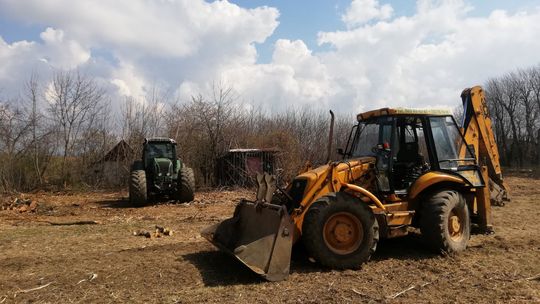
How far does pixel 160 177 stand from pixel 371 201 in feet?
34.2

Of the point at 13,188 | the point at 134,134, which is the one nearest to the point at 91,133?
the point at 134,134

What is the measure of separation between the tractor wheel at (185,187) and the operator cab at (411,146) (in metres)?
8.61

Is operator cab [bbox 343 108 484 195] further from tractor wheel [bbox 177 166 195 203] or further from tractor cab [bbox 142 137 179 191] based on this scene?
tractor cab [bbox 142 137 179 191]

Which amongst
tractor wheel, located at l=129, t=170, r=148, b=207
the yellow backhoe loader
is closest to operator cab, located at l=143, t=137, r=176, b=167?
tractor wheel, located at l=129, t=170, r=148, b=207

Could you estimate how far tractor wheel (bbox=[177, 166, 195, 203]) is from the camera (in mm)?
15445

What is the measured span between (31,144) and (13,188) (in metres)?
2.31

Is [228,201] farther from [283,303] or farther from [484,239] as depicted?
[283,303]

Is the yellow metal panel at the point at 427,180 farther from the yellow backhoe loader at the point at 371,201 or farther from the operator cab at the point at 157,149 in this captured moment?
the operator cab at the point at 157,149

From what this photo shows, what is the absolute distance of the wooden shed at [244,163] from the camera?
Result: 21.0 meters

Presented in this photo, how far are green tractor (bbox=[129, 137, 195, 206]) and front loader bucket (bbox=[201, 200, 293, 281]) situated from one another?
327 inches

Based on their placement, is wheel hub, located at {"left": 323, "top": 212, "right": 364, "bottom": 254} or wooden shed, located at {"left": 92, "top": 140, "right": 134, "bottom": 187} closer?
wheel hub, located at {"left": 323, "top": 212, "right": 364, "bottom": 254}

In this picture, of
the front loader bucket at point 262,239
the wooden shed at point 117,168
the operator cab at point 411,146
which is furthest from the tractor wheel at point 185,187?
the operator cab at point 411,146

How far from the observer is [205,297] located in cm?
535

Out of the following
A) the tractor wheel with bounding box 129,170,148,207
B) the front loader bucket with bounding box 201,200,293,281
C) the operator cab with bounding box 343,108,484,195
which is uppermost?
the operator cab with bounding box 343,108,484,195
